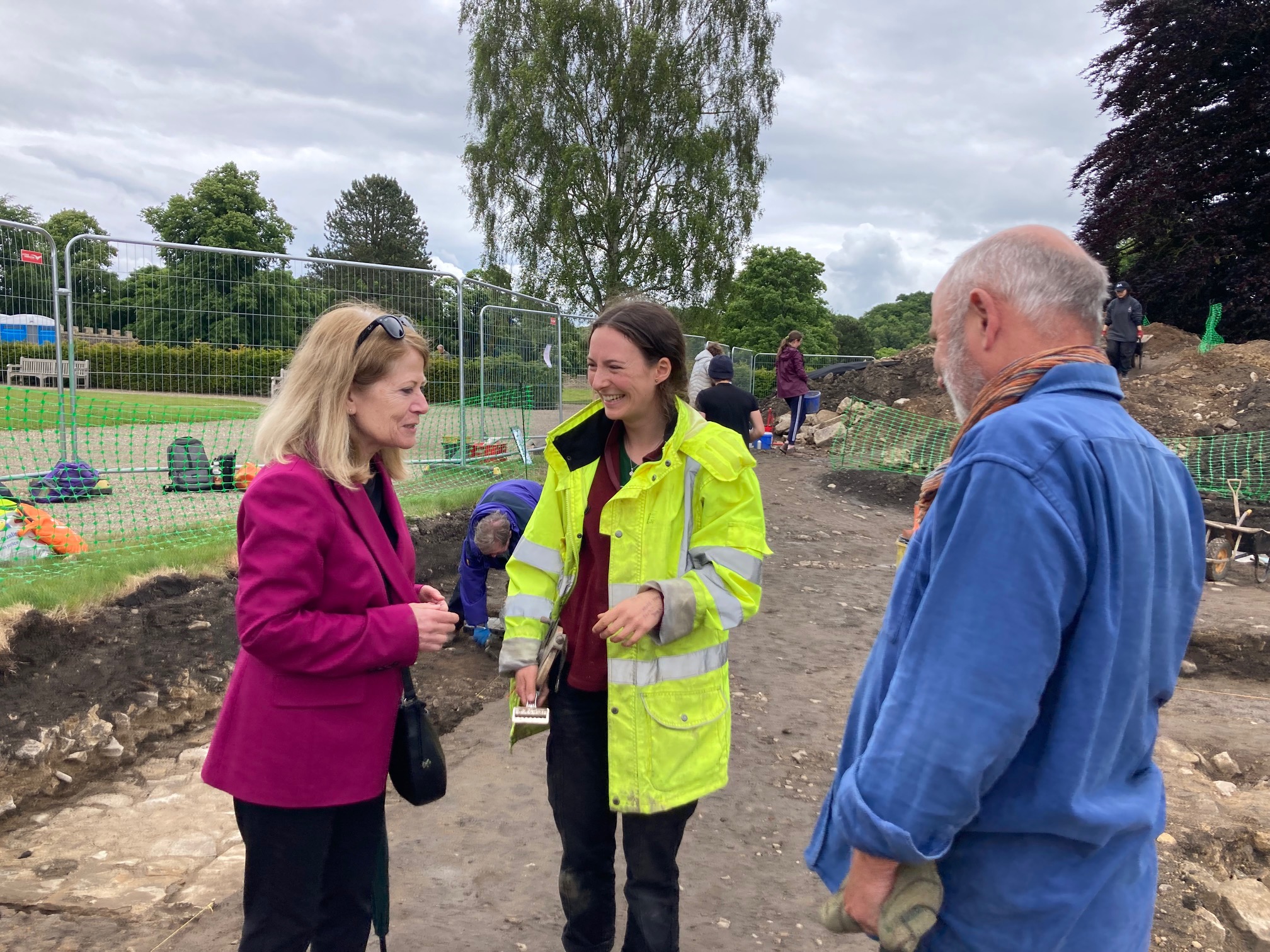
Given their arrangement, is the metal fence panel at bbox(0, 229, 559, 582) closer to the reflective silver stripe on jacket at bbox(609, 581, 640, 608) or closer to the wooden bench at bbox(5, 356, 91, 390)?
the wooden bench at bbox(5, 356, 91, 390)

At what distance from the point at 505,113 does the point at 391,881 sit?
2550cm

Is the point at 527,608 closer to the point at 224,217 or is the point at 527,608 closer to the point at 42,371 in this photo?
the point at 42,371

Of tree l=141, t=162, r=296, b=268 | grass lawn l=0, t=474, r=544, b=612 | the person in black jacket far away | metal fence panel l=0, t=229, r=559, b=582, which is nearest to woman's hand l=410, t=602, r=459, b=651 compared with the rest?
grass lawn l=0, t=474, r=544, b=612

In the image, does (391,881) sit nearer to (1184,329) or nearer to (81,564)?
(81,564)

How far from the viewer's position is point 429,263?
232 ft

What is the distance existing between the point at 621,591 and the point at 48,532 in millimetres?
6106

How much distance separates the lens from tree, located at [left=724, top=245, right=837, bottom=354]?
5247 centimetres

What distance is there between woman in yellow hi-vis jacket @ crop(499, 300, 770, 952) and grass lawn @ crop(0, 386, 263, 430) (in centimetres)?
658

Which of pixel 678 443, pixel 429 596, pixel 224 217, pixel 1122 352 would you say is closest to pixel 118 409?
pixel 429 596

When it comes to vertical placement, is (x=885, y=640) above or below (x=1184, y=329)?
below

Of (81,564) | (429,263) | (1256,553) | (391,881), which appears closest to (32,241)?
(81,564)

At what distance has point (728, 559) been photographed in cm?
237

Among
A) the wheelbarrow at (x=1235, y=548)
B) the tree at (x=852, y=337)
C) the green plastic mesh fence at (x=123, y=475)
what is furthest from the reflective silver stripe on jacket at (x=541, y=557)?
the tree at (x=852, y=337)

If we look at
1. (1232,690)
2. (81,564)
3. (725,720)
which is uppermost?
(725,720)
